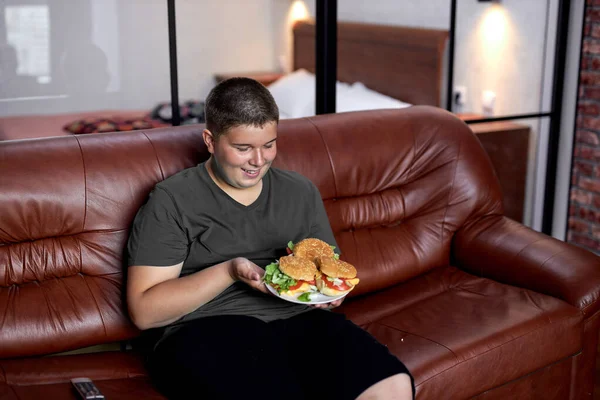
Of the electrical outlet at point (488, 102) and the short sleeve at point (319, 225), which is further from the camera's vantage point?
the electrical outlet at point (488, 102)

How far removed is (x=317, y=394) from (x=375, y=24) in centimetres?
182

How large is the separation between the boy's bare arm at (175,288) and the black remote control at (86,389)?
0.63ft

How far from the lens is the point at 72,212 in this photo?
213cm

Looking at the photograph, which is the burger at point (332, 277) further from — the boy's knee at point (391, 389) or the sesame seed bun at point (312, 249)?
the boy's knee at point (391, 389)

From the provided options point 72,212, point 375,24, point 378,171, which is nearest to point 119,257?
point 72,212

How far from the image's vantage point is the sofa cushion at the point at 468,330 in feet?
6.77

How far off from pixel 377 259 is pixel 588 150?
1.68m

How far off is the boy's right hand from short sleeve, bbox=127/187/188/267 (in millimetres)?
160

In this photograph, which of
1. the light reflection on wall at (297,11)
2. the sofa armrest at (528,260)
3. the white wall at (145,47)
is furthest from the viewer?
the light reflection on wall at (297,11)

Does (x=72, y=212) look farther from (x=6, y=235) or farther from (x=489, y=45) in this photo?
(x=489, y=45)

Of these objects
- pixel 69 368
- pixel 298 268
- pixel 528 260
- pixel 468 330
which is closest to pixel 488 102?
pixel 528 260

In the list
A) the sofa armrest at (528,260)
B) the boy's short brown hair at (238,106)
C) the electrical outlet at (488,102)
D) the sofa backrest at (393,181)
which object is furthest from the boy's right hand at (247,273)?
the electrical outlet at (488,102)

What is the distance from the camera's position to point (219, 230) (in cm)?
199

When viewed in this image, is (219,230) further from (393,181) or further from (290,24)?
(290,24)
